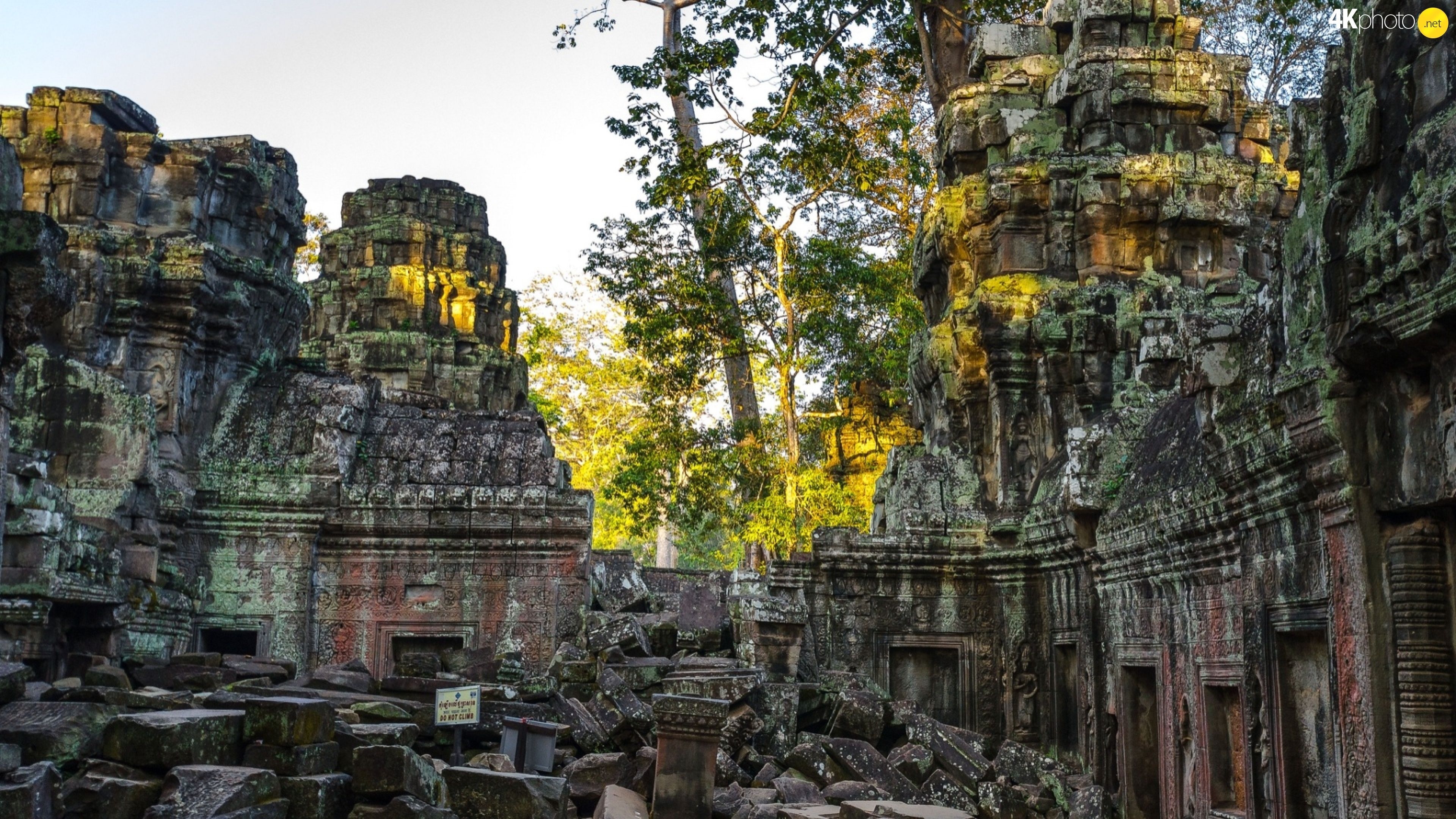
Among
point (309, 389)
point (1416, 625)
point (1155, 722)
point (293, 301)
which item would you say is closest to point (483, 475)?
point (309, 389)

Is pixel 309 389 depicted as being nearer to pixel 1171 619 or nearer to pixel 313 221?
pixel 1171 619

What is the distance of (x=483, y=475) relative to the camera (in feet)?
40.8

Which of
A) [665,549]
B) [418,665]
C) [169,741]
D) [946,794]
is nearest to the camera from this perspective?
[169,741]

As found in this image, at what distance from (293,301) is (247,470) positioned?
2.09 meters

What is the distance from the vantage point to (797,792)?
28.6 ft

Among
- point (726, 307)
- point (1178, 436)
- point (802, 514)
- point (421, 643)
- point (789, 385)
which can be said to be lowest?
point (421, 643)

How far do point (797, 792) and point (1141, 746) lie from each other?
7.45 ft

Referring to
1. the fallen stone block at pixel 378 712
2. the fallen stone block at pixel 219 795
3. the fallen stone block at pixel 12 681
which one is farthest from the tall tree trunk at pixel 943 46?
the fallen stone block at pixel 219 795

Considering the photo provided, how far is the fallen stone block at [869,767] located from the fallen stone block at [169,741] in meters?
4.22

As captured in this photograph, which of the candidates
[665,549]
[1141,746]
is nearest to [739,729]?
[1141,746]

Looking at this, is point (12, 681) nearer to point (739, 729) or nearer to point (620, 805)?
point (620, 805)

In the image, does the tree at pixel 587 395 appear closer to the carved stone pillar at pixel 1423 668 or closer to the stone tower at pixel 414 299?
the stone tower at pixel 414 299

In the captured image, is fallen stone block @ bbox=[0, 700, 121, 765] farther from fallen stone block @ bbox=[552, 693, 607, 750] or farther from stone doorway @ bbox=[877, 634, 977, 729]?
stone doorway @ bbox=[877, 634, 977, 729]

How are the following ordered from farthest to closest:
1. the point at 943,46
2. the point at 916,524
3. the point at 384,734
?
the point at 943,46, the point at 916,524, the point at 384,734
